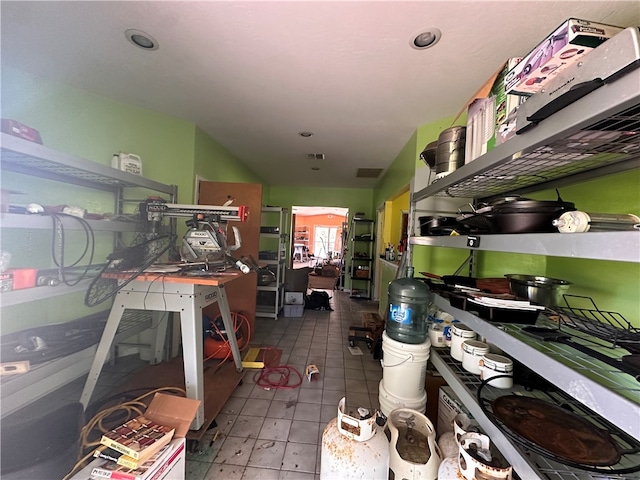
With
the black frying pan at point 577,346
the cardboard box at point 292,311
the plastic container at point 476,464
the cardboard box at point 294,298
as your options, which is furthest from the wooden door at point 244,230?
the black frying pan at point 577,346

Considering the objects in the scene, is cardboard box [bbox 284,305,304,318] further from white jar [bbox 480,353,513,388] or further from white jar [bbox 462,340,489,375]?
white jar [bbox 480,353,513,388]

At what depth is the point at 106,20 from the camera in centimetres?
141

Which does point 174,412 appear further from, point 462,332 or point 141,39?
point 141,39

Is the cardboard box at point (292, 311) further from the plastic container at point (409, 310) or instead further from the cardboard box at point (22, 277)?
the cardboard box at point (22, 277)

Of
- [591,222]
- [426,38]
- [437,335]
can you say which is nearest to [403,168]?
[426,38]

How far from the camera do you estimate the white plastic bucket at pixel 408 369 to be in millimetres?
1553

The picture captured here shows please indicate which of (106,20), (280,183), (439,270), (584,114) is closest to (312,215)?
(280,183)

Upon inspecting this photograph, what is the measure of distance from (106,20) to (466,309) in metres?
2.44

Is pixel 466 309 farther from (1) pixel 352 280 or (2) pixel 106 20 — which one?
(1) pixel 352 280

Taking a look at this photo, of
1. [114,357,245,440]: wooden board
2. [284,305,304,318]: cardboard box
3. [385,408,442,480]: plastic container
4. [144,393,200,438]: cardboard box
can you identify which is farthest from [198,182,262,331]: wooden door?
[385,408,442,480]: plastic container

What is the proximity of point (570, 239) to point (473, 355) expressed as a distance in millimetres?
913

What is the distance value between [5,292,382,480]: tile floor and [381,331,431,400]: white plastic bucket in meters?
0.32

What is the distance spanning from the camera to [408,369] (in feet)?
5.12

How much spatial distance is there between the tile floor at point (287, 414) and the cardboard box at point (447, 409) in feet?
1.65
